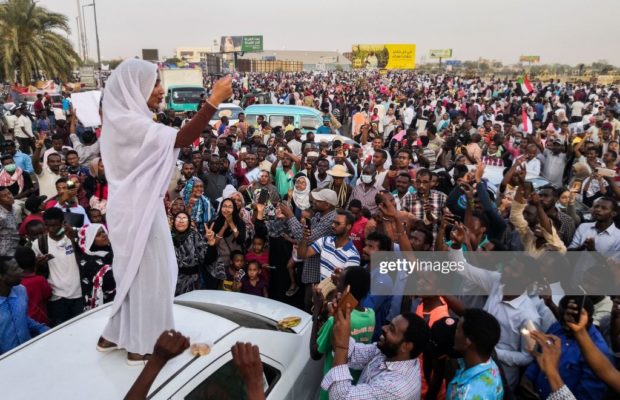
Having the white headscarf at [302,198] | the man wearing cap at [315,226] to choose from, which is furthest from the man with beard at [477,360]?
the white headscarf at [302,198]

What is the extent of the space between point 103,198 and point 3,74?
2501 cm

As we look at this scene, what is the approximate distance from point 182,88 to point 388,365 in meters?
20.8

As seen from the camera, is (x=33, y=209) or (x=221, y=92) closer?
(x=221, y=92)

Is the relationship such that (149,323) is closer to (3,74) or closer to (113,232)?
(113,232)

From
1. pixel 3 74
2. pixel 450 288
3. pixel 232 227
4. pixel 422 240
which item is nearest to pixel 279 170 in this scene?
pixel 232 227

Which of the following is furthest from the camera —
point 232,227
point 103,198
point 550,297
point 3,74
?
point 3,74

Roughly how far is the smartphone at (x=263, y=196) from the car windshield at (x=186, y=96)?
632 inches

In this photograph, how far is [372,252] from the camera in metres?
3.92

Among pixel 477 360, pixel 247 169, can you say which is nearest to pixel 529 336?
pixel 477 360

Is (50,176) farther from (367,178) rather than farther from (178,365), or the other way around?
(178,365)

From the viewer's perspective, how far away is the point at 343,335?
2461 millimetres

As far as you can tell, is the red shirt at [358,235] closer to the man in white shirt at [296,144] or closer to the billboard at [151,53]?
the man in white shirt at [296,144]

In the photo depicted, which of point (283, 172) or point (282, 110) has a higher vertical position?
point (282, 110)

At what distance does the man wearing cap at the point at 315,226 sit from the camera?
467 cm
